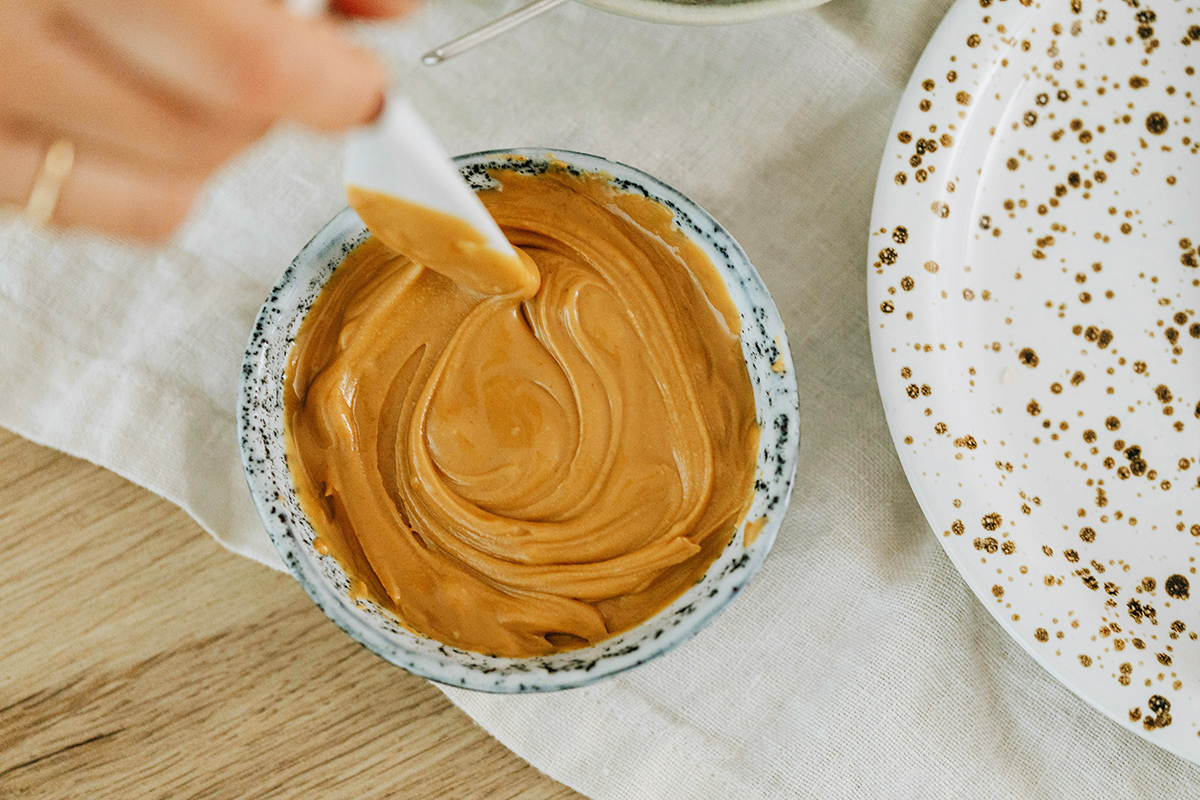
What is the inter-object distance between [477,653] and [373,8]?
0.51 m

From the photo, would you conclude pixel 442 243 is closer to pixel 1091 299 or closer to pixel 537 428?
pixel 537 428

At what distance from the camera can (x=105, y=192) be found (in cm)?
51

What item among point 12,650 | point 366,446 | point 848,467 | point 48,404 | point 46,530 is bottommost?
point 12,650

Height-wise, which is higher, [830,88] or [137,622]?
[830,88]

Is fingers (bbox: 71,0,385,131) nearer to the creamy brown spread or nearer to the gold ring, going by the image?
the gold ring

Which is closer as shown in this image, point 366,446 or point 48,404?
point 366,446

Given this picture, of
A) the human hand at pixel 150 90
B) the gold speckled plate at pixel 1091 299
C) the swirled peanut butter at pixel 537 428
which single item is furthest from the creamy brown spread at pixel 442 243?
the gold speckled plate at pixel 1091 299

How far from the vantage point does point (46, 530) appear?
0.93 metres

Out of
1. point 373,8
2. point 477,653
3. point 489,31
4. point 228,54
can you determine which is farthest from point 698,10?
point 477,653

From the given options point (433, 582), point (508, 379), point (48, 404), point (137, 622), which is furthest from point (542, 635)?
point (48, 404)

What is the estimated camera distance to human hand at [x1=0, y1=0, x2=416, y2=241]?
1.48ft

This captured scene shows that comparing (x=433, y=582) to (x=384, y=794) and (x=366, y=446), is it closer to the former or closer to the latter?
(x=366, y=446)

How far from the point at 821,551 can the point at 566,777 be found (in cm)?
33

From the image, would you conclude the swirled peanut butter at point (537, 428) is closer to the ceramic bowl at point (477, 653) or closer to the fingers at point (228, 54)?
the ceramic bowl at point (477, 653)
